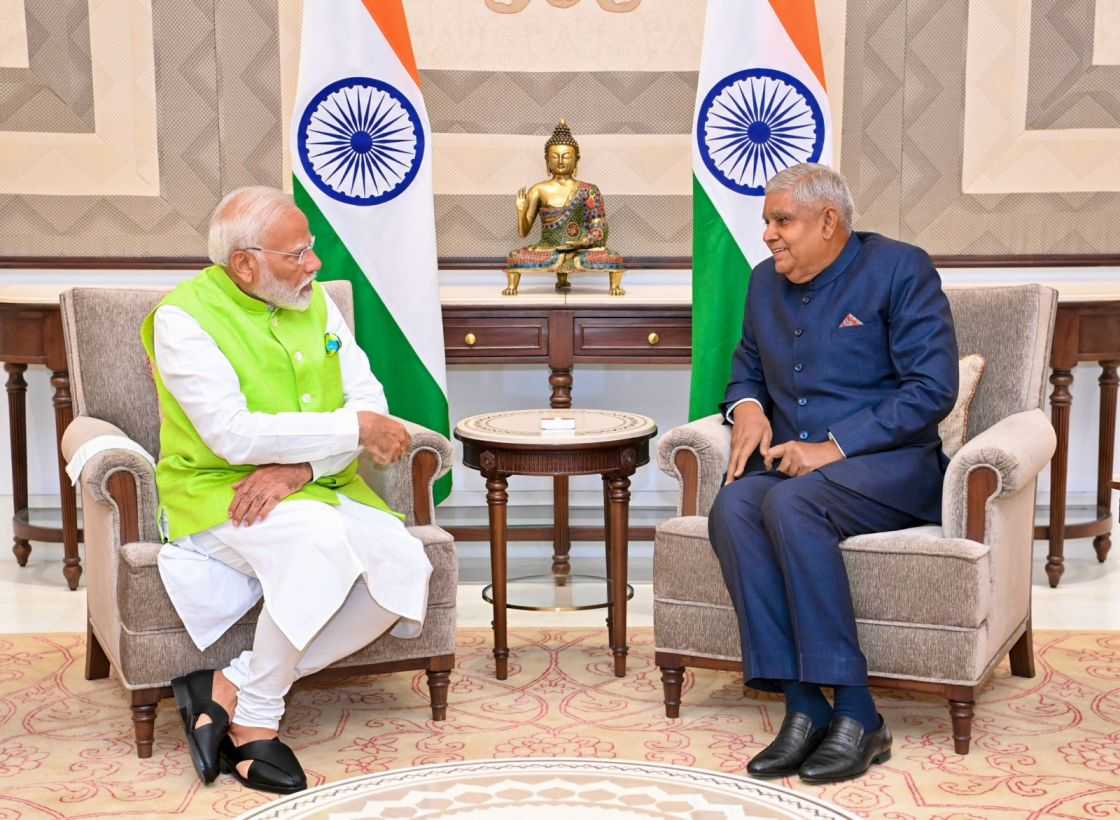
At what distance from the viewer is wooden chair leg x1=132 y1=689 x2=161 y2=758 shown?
297 centimetres

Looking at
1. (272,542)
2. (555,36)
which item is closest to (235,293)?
(272,542)

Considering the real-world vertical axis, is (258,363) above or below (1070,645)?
above

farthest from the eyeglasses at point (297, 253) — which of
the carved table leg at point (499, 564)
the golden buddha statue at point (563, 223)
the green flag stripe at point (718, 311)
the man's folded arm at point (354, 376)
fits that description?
the golden buddha statue at point (563, 223)

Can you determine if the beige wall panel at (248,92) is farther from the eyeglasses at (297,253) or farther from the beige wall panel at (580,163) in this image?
the eyeglasses at (297,253)

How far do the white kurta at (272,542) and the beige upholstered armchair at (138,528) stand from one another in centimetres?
7

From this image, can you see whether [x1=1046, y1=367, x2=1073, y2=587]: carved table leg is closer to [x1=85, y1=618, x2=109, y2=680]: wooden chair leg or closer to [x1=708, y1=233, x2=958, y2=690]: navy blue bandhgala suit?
[x1=708, y1=233, x2=958, y2=690]: navy blue bandhgala suit

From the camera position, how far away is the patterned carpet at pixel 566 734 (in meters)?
2.76

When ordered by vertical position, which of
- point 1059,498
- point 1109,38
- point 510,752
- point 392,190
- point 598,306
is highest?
point 1109,38

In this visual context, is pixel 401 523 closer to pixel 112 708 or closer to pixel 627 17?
pixel 112 708

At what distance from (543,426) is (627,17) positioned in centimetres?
201

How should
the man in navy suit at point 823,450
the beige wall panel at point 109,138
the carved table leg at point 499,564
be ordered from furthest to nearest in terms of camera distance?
the beige wall panel at point 109,138 < the carved table leg at point 499,564 < the man in navy suit at point 823,450

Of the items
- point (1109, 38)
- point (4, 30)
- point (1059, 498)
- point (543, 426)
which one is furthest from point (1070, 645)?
point (4, 30)

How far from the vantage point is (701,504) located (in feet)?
10.9

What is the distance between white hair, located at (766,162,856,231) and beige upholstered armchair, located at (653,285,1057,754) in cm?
51
